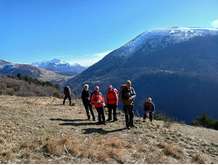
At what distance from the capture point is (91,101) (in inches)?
969

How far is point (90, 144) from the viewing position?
17.6 m

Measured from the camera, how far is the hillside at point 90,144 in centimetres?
1577

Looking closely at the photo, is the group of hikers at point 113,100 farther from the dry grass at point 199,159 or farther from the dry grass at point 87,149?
the dry grass at point 199,159

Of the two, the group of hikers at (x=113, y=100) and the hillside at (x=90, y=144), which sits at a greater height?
the group of hikers at (x=113, y=100)

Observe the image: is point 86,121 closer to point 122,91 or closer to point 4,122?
point 122,91

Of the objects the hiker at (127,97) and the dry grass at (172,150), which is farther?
the hiker at (127,97)

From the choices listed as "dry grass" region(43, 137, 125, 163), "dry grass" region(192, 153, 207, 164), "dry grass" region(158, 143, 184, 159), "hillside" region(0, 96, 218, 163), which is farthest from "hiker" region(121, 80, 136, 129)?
"dry grass" region(192, 153, 207, 164)

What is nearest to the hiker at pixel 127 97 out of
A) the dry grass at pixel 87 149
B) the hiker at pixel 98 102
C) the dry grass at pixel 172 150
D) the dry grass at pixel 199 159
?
the hiker at pixel 98 102

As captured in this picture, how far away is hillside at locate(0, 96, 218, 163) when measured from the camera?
1577 centimetres

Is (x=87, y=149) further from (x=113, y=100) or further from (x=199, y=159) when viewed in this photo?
(x=113, y=100)

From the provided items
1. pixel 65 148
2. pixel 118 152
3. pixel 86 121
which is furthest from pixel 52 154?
pixel 86 121

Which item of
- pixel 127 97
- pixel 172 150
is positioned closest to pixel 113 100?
pixel 127 97

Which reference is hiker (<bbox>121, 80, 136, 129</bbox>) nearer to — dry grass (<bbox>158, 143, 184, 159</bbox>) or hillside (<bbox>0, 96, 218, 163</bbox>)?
hillside (<bbox>0, 96, 218, 163</bbox>)

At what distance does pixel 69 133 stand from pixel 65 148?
3568 mm
